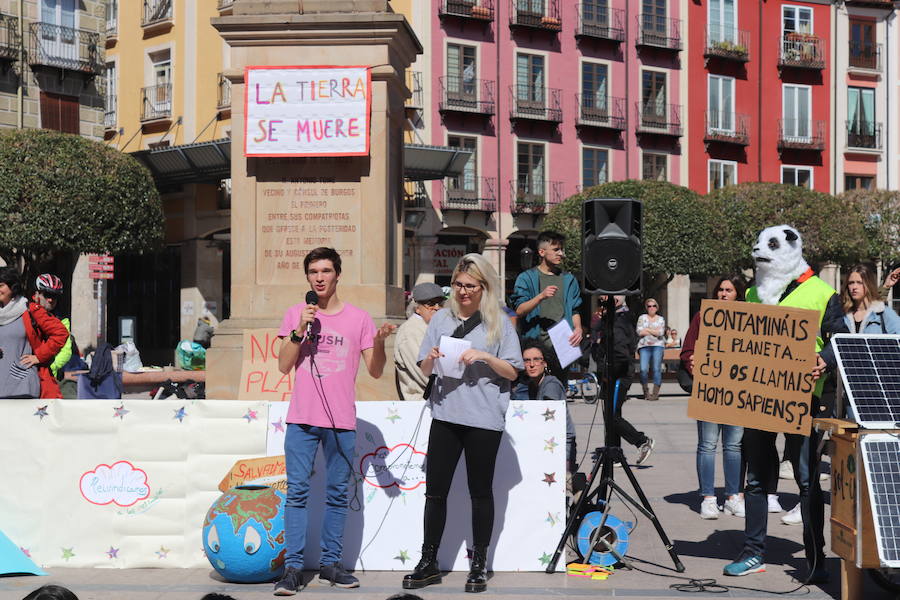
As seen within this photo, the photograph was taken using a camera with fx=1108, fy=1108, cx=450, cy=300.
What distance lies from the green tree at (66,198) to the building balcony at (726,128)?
847 inches

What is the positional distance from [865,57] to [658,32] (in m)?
10.2

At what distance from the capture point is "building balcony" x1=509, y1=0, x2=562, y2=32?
37281 mm

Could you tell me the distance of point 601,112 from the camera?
3941 centimetres

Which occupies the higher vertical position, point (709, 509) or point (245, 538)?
point (245, 538)

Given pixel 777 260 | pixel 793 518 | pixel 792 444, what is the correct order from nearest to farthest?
pixel 777 260
pixel 792 444
pixel 793 518

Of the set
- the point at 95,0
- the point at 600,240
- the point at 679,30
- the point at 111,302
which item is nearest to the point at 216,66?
the point at 95,0

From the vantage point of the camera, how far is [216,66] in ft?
118

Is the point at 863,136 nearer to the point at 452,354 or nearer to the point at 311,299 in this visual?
the point at 452,354

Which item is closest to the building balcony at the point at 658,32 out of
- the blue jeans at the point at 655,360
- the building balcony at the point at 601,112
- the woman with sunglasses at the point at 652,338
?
A: the building balcony at the point at 601,112

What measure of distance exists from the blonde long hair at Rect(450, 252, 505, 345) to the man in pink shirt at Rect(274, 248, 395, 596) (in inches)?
22.0

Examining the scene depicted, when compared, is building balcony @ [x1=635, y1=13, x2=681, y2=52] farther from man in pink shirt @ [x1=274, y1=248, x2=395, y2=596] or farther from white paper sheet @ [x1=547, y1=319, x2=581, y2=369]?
man in pink shirt @ [x1=274, y1=248, x2=395, y2=596]

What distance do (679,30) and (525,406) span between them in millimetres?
36584

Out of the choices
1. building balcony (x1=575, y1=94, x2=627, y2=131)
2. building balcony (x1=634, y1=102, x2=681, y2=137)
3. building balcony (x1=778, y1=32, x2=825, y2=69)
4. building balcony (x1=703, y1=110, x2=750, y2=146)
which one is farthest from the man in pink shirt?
building balcony (x1=778, y1=32, x2=825, y2=69)

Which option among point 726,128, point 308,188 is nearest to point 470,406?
point 308,188
